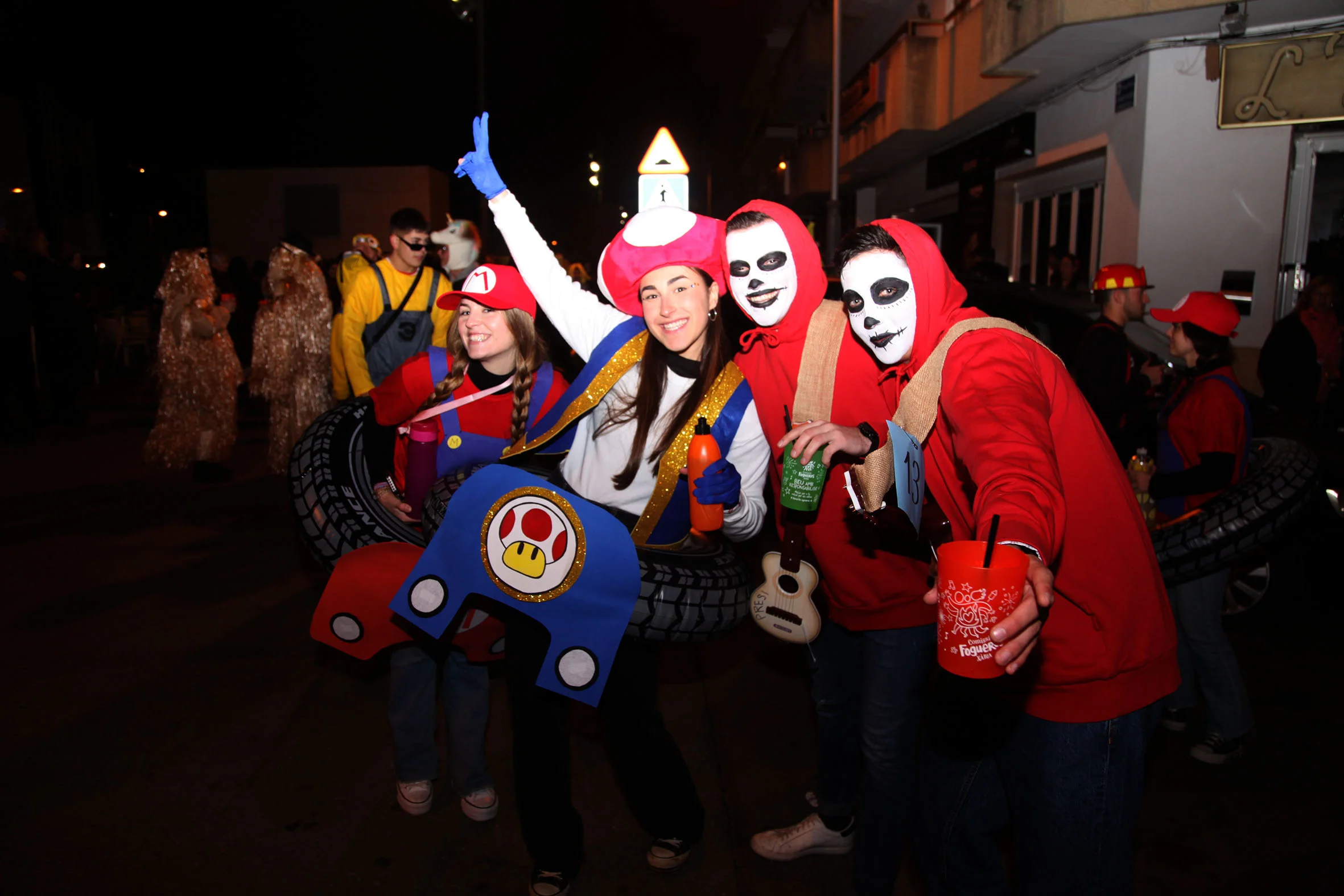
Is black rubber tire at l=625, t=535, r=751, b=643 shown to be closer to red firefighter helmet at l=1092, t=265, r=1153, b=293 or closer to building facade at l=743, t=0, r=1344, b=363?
red firefighter helmet at l=1092, t=265, r=1153, b=293

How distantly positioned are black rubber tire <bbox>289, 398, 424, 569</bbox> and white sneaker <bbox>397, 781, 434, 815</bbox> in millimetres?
906

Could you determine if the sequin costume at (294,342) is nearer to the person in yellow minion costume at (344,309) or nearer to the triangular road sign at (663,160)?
the person in yellow minion costume at (344,309)

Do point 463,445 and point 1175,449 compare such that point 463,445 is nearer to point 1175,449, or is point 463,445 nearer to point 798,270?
point 798,270

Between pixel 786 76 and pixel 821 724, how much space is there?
75.1 feet


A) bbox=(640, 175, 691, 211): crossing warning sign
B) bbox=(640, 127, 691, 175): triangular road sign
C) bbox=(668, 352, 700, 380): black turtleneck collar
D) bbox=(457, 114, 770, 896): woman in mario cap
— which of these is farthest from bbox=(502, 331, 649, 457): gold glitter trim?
bbox=(640, 127, 691, 175): triangular road sign

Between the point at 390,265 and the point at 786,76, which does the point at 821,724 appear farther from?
the point at 786,76

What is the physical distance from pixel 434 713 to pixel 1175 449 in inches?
124

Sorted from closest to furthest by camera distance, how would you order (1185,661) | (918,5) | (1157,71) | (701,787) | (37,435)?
(701,787)
(1185,661)
(1157,71)
(37,435)
(918,5)

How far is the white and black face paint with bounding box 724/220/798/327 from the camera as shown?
255cm

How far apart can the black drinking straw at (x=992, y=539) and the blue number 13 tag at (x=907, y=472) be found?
0.96ft

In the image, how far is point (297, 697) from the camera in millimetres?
4246

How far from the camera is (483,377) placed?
319cm

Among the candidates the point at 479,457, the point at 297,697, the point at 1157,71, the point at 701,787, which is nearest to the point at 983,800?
the point at 701,787

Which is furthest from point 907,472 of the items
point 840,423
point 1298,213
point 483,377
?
point 1298,213
